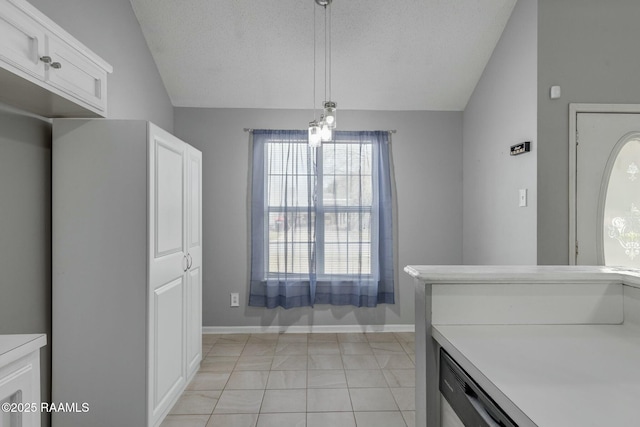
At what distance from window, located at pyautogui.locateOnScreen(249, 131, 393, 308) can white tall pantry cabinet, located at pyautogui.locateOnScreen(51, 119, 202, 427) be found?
1.70 meters

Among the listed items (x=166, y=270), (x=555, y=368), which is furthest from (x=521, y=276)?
(x=166, y=270)

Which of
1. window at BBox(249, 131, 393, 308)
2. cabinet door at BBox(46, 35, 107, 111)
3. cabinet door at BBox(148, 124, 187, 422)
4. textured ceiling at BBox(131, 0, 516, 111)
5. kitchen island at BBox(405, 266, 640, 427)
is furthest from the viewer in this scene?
window at BBox(249, 131, 393, 308)

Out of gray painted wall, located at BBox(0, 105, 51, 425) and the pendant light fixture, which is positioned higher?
the pendant light fixture

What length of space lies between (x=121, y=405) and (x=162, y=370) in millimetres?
269

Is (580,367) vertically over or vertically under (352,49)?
under

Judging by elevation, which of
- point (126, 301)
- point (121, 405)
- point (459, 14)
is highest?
point (459, 14)

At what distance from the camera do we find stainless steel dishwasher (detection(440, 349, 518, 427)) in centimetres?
87

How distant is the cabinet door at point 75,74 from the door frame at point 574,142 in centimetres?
295

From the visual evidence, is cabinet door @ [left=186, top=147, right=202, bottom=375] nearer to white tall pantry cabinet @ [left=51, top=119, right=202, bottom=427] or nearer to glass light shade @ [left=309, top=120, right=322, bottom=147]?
white tall pantry cabinet @ [left=51, top=119, right=202, bottom=427]

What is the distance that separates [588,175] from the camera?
2.54 metres

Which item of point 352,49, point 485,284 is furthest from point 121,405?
point 352,49

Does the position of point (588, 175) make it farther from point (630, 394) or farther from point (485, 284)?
point (630, 394)

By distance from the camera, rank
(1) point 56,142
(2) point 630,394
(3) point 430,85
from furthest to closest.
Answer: (3) point 430,85 → (1) point 56,142 → (2) point 630,394

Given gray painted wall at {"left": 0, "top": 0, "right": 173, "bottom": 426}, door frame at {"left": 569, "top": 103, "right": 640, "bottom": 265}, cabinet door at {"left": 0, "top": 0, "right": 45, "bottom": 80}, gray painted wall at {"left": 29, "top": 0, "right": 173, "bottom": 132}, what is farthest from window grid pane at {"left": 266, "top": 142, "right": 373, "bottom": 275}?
cabinet door at {"left": 0, "top": 0, "right": 45, "bottom": 80}
